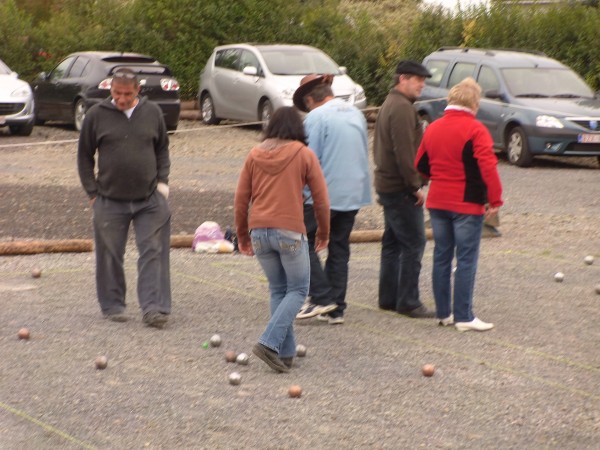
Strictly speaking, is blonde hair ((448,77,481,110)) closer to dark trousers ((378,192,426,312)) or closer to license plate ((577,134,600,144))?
dark trousers ((378,192,426,312))

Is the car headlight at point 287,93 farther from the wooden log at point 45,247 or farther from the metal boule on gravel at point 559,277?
the metal boule on gravel at point 559,277

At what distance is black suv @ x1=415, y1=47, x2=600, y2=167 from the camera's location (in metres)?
19.8

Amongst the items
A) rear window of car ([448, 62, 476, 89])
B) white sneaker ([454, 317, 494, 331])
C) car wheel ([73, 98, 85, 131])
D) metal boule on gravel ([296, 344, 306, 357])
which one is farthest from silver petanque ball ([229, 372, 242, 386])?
car wheel ([73, 98, 85, 131])

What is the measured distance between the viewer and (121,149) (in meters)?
8.95

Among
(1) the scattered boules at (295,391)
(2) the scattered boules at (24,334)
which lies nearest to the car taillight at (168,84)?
(2) the scattered boules at (24,334)

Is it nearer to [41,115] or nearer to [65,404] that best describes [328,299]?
[65,404]

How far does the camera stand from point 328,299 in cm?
912

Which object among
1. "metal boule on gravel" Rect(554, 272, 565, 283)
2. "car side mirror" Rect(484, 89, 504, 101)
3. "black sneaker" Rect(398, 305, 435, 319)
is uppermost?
"black sneaker" Rect(398, 305, 435, 319)

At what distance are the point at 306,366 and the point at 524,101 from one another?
13202mm

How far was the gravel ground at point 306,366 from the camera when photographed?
6512 millimetres

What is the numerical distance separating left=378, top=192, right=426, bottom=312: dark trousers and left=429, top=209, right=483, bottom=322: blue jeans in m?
0.26

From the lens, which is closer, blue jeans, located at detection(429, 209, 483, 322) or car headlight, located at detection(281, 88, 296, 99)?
blue jeans, located at detection(429, 209, 483, 322)

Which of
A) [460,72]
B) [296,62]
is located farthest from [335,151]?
[296,62]

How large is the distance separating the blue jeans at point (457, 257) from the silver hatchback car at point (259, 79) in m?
14.6
